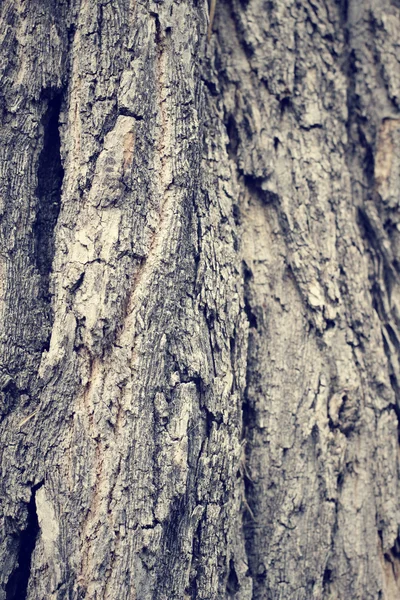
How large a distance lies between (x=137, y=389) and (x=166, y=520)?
1.86 ft

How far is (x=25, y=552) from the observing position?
2.47 meters

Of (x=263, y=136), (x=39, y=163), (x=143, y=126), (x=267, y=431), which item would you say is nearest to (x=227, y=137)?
(x=263, y=136)

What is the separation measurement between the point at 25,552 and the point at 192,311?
4.17 ft

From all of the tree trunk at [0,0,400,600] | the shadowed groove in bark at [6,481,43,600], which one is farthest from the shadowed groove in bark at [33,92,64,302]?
the shadowed groove in bark at [6,481,43,600]

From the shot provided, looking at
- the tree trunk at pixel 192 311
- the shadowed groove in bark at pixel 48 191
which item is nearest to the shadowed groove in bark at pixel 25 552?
the tree trunk at pixel 192 311

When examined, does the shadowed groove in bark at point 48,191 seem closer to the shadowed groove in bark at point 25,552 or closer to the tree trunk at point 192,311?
the tree trunk at point 192,311

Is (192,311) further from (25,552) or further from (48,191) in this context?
(25,552)

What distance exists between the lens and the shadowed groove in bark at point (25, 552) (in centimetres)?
245

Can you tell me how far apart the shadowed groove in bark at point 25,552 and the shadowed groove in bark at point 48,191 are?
917 millimetres

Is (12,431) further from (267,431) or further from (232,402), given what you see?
(267,431)

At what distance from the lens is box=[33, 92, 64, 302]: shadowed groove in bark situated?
2631mm

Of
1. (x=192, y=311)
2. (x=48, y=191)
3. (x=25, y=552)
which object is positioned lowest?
(x=25, y=552)

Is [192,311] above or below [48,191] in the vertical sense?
below

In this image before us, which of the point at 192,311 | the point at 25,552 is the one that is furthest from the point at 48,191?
the point at 25,552
